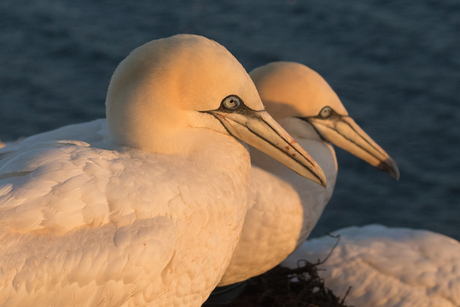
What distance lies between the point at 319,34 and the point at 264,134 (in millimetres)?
7816

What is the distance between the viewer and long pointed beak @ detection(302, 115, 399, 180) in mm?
4109

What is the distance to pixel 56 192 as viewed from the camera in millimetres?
2432

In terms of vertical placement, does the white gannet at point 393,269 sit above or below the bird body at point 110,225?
below

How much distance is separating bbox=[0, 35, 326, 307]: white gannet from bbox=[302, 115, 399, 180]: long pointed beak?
0.98 meters

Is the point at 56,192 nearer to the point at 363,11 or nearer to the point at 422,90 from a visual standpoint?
the point at 422,90

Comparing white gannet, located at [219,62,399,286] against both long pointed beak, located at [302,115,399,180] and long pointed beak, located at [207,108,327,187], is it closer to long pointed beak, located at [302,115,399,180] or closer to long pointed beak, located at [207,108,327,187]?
long pointed beak, located at [302,115,399,180]

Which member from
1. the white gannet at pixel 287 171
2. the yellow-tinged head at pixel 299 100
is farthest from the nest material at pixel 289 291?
the yellow-tinged head at pixel 299 100

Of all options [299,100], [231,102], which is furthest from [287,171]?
[231,102]

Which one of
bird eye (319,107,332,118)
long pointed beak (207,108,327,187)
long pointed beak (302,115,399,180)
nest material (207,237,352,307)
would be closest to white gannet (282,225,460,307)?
nest material (207,237,352,307)

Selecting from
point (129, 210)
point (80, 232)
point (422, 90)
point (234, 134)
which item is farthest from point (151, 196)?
point (422, 90)

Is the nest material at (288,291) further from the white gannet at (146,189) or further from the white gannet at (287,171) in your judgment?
the white gannet at (146,189)

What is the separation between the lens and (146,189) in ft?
8.41

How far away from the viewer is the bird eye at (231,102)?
2.90m

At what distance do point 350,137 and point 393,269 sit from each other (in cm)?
108
